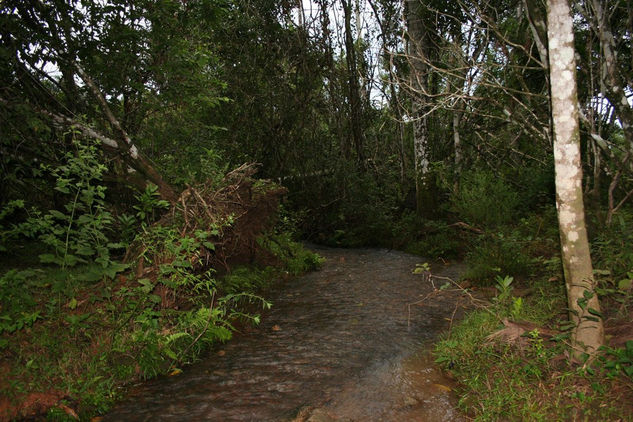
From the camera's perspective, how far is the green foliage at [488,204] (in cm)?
849

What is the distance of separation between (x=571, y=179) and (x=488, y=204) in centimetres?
564

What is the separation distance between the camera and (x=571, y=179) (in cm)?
324

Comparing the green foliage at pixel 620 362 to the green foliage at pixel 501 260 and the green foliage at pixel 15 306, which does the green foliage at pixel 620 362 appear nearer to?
the green foliage at pixel 501 260

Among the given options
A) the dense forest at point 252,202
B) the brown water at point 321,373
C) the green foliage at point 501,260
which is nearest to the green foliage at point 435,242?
the dense forest at point 252,202

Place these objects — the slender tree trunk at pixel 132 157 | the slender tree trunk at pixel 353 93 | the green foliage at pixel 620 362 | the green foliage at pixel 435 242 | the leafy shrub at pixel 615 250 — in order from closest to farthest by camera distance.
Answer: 1. the green foliage at pixel 620 362
2. the leafy shrub at pixel 615 250
3. the slender tree trunk at pixel 132 157
4. the green foliage at pixel 435 242
5. the slender tree trunk at pixel 353 93

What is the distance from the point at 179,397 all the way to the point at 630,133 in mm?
5784

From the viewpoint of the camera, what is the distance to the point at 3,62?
197 inches

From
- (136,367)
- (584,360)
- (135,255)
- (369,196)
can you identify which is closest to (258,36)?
(369,196)

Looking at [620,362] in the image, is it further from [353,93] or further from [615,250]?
[353,93]

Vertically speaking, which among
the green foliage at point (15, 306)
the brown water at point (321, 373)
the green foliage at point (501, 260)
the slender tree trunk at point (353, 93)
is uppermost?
the slender tree trunk at point (353, 93)

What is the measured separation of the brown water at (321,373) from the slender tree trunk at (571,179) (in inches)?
50.5

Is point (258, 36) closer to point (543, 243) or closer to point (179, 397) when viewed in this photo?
point (543, 243)

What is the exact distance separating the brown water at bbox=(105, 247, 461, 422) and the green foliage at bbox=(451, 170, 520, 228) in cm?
302

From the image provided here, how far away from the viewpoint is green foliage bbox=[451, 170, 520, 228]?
8492mm
